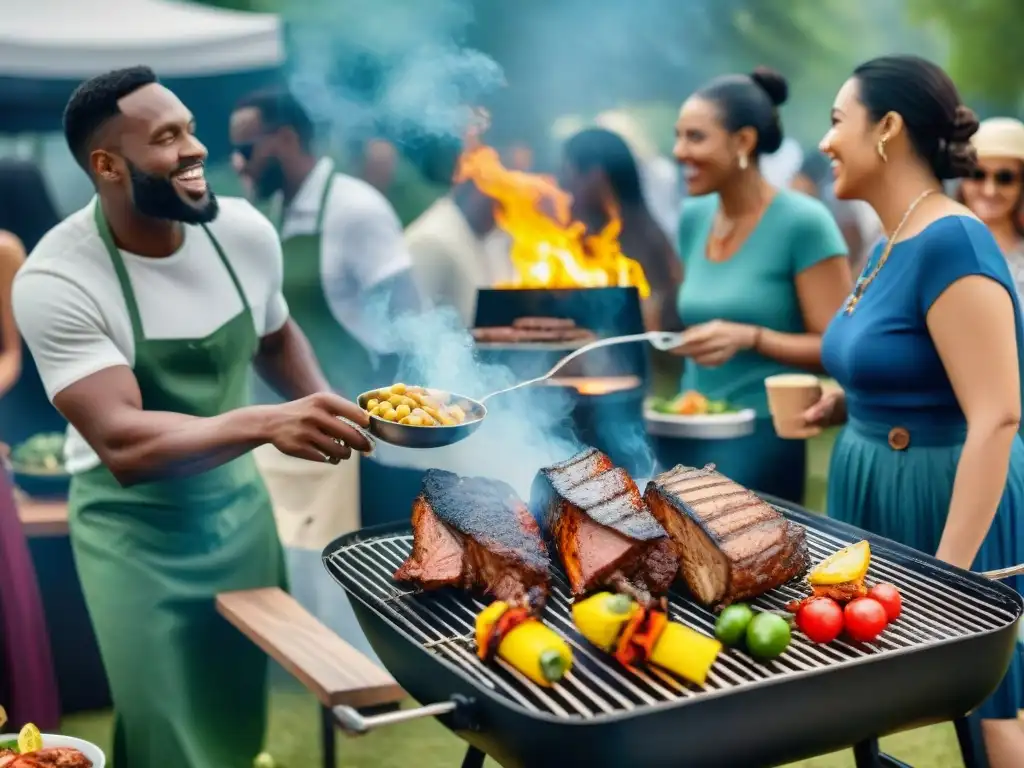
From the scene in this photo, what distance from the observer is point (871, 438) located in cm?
340

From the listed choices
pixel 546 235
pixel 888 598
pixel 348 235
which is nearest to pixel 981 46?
pixel 546 235

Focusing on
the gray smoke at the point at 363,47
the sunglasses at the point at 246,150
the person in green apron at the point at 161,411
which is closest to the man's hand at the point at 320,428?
the person in green apron at the point at 161,411

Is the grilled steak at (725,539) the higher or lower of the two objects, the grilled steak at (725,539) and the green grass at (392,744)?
the higher

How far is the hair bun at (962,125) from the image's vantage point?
323cm

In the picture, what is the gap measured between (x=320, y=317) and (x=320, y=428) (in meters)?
2.83

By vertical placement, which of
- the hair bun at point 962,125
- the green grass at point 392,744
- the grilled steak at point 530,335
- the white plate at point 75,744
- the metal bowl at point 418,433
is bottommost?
the green grass at point 392,744

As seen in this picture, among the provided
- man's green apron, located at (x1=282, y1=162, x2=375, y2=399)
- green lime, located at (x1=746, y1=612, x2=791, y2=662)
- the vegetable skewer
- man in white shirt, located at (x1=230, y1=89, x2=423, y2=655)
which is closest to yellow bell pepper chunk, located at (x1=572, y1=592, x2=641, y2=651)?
the vegetable skewer

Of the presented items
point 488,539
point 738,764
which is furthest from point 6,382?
point 738,764

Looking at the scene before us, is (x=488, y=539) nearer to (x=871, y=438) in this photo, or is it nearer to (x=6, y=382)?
(x=871, y=438)

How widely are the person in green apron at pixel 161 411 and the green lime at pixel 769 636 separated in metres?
1.20

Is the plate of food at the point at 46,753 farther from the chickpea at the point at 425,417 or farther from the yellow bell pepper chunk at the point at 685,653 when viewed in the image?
the yellow bell pepper chunk at the point at 685,653

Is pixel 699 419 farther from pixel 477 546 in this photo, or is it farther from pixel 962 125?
pixel 477 546

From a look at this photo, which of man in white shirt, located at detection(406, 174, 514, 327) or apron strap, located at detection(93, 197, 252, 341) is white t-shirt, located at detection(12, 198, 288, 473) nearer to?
apron strap, located at detection(93, 197, 252, 341)

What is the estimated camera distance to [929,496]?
327cm
